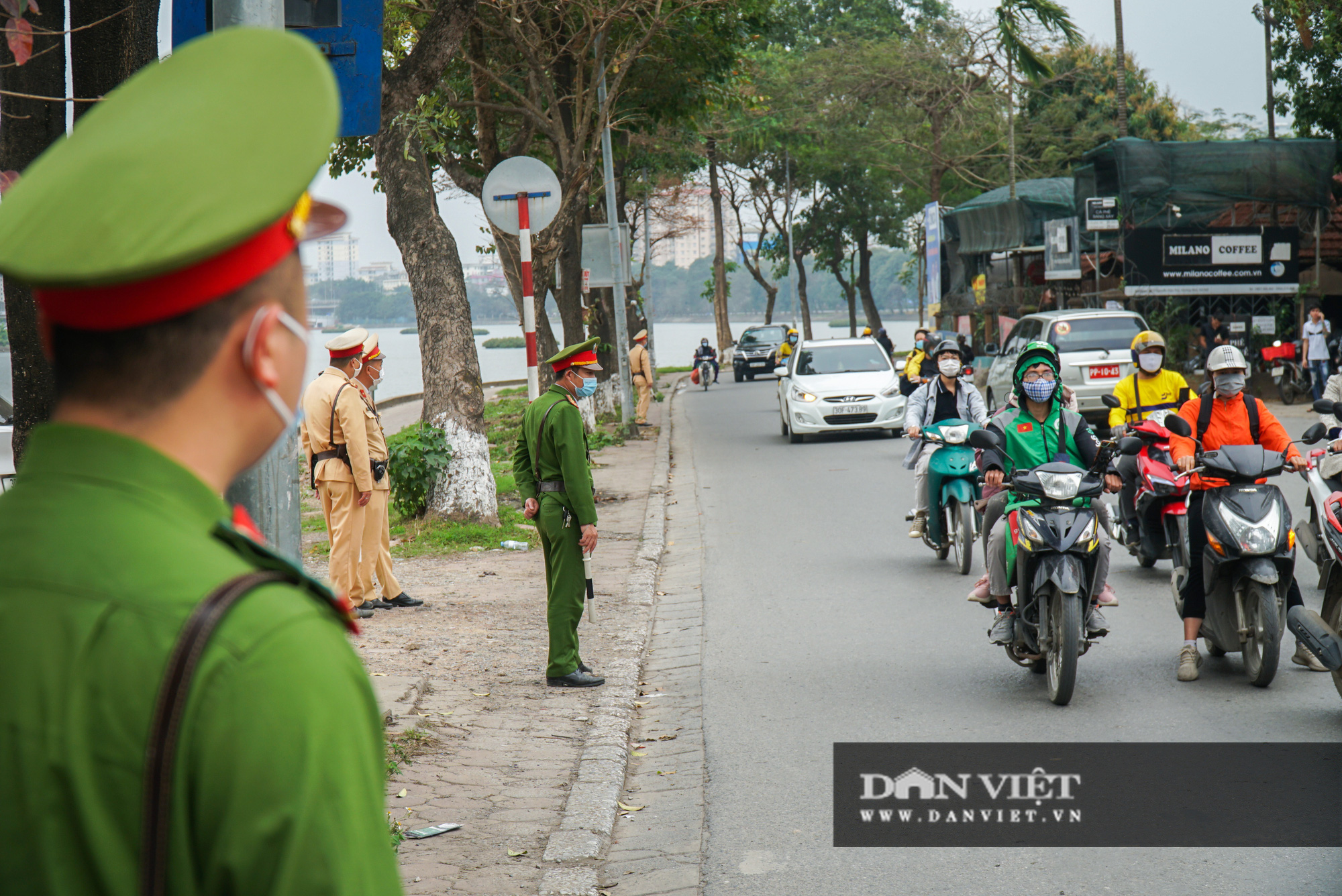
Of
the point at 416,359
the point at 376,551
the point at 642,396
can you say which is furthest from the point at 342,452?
the point at 416,359

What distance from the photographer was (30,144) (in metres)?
5.20

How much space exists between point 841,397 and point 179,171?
782 inches

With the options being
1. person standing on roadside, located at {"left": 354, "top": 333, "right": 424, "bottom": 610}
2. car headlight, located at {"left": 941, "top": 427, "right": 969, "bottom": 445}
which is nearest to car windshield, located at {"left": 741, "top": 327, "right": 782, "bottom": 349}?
car headlight, located at {"left": 941, "top": 427, "right": 969, "bottom": 445}

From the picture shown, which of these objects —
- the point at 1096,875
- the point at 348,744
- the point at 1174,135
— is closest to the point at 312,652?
the point at 348,744

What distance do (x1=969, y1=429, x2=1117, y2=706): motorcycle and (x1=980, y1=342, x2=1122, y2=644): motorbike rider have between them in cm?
13

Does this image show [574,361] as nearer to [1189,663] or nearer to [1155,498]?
[1189,663]

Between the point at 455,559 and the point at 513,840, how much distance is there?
6426 mm

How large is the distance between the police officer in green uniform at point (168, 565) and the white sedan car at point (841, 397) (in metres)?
19.6

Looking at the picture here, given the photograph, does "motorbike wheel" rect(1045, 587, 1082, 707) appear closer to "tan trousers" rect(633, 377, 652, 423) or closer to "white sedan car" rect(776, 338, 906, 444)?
"white sedan car" rect(776, 338, 906, 444)

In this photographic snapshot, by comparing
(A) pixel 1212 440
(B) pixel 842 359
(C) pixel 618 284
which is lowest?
(A) pixel 1212 440

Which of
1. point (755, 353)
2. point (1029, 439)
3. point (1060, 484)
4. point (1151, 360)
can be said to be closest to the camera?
point (1060, 484)

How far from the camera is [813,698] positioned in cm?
655

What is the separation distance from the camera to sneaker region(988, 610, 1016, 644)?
21.9 ft

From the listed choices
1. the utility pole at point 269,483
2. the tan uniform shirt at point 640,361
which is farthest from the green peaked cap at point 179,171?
the tan uniform shirt at point 640,361
